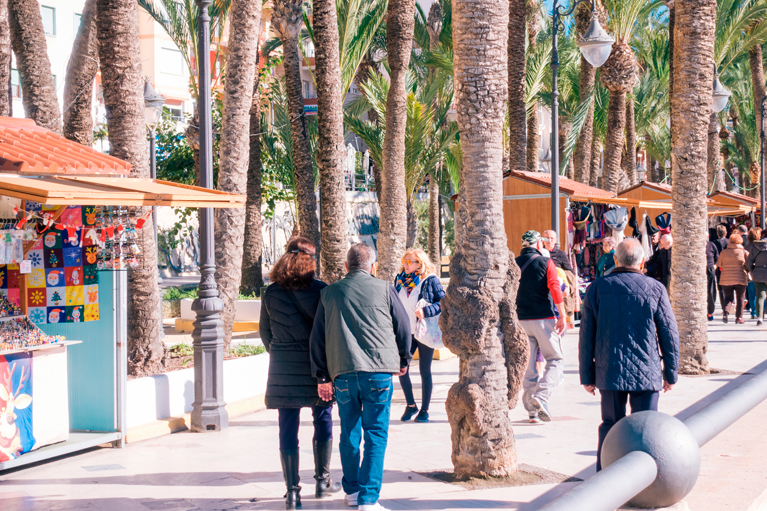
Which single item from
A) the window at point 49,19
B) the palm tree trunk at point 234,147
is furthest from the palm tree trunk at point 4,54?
the window at point 49,19

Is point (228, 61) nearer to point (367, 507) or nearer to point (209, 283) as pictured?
point (209, 283)

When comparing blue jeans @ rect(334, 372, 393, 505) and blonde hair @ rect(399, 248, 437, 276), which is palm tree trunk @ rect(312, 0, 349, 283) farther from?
blue jeans @ rect(334, 372, 393, 505)

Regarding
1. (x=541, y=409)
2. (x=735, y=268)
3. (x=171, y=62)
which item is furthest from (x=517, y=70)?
(x=171, y=62)

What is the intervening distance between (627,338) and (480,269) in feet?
3.94

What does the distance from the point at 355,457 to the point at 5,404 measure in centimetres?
283

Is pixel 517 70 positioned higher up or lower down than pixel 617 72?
lower down

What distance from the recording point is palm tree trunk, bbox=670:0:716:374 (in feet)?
33.1

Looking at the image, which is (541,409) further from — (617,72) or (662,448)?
(617,72)

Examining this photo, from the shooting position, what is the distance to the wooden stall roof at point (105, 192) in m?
5.48

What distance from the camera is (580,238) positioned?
1641 cm

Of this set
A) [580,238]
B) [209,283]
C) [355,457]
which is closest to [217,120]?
[580,238]

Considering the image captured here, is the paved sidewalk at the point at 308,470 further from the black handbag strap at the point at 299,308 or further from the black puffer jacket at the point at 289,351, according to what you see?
the black handbag strap at the point at 299,308

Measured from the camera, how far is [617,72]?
68.4ft

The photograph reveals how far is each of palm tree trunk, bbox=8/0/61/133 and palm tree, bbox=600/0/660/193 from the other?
14.5 m
